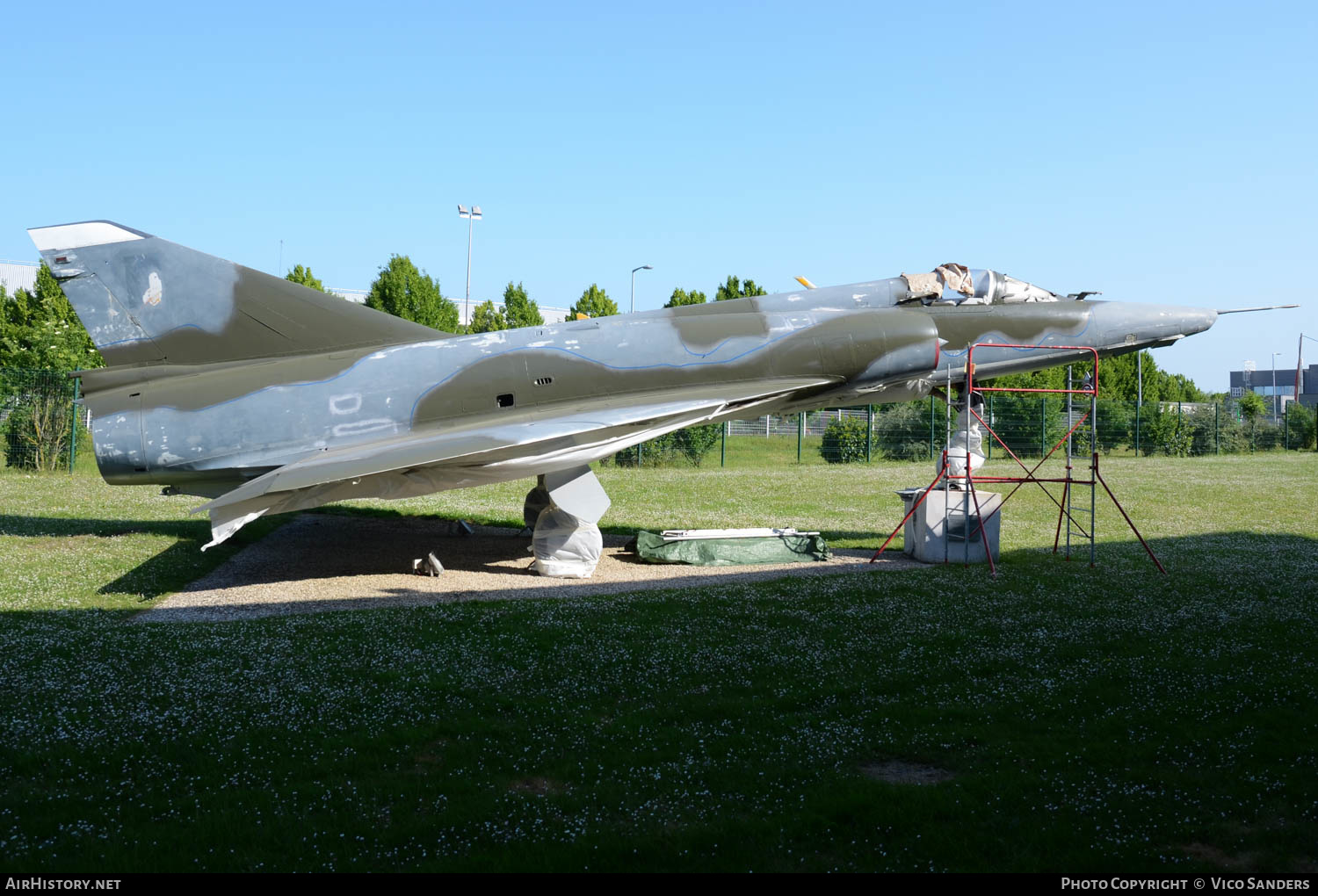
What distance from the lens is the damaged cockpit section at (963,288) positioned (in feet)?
44.7

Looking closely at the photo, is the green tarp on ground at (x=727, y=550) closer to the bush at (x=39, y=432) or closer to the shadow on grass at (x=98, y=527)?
the shadow on grass at (x=98, y=527)

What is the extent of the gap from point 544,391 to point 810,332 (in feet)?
12.5

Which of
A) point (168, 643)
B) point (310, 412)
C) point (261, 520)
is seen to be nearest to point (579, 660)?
point (168, 643)

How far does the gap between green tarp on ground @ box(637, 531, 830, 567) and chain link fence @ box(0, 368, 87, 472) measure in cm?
2119

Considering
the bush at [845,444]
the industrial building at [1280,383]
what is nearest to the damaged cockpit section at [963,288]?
the bush at [845,444]

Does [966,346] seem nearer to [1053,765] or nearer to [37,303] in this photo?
[1053,765]

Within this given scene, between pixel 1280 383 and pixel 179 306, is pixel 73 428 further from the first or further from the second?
pixel 1280 383

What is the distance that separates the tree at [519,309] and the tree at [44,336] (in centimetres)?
2100

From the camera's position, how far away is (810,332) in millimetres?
13070

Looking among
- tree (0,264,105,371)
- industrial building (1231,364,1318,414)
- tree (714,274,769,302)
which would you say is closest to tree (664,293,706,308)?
tree (714,274,769,302)

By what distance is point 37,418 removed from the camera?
26.6 metres

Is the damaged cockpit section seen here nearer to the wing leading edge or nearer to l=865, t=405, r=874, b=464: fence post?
the wing leading edge

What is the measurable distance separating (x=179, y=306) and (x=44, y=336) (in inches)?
794

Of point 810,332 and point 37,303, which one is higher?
point 37,303
